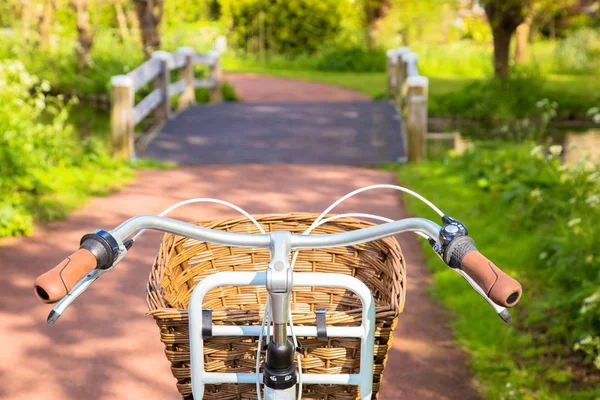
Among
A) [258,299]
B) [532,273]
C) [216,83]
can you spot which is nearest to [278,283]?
[258,299]

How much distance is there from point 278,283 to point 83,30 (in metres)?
13.0

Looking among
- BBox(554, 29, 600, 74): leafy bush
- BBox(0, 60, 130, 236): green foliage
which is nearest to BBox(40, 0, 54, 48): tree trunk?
BBox(0, 60, 130, 236): green foliage

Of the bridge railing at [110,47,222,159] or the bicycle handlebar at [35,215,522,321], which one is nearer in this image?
the bicycle handlebar at [35,215,522,321]

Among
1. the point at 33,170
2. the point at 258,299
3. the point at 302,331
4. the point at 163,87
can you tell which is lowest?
the point at 33,170

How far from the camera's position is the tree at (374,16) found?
21.3 meters

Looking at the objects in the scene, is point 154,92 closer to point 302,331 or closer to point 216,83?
point 216,83

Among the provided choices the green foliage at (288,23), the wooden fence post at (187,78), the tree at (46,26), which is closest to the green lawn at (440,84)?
the green foliage at (288,23)

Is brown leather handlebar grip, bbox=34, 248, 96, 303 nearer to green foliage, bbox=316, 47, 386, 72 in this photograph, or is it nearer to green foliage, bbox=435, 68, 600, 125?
green foliage, bbox=435, 68, 600, 125

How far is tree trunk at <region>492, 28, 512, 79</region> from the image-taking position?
14000 millimetres

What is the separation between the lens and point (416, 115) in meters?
8.71

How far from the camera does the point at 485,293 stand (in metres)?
1.51

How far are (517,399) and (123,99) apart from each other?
6.06m

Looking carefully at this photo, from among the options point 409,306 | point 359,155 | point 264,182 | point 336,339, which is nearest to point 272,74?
point 359,155

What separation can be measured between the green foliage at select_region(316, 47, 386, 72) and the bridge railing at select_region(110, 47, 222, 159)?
7.37 meters
